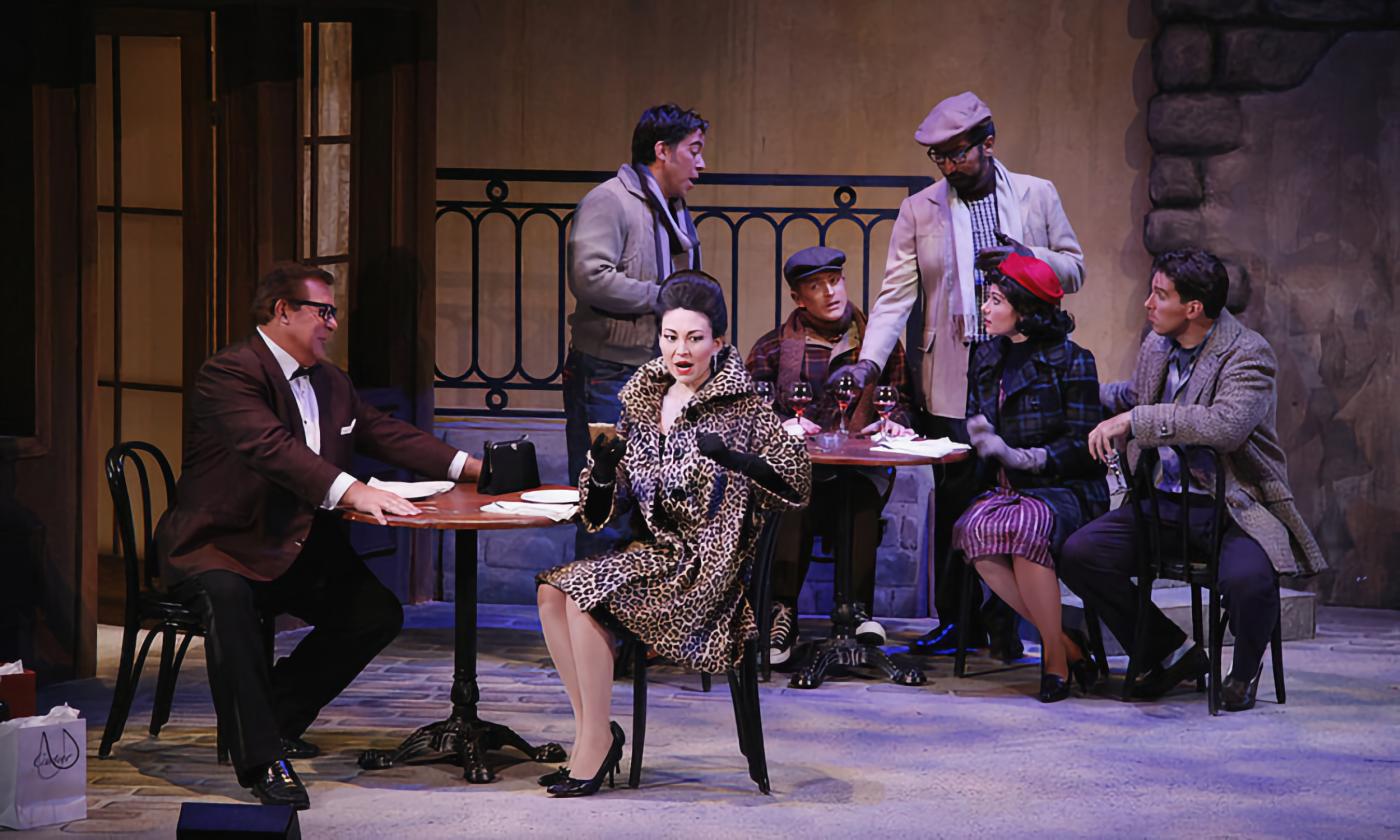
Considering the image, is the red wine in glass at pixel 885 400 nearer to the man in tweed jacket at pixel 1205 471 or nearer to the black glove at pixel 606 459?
the man in tweed jacket at pixel 1205 471

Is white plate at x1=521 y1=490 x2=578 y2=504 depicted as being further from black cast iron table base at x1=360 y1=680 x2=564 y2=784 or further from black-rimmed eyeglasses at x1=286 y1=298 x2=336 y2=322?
black-rimmed eyeglasses at x1=286 y1=298 x2=336 y2=322

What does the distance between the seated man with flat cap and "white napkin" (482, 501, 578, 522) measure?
5.21ft

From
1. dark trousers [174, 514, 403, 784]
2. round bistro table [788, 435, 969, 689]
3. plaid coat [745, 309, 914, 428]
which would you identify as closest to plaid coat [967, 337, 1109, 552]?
round bistro table [788, 435, 969, 689]

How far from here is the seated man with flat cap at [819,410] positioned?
6.10 meters

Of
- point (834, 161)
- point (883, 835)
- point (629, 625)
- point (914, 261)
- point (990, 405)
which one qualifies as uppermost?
point (834, 161)

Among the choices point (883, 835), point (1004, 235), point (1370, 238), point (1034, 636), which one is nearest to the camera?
point (883, 835)

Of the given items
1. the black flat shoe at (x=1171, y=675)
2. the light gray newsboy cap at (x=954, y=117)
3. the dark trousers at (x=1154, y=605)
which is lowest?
the black flat shoe at (x=1171, y=675)

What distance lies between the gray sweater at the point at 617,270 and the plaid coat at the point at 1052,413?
116cm

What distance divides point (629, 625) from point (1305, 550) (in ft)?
7.43

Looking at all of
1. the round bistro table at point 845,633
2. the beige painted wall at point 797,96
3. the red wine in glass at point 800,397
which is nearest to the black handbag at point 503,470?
the round bistro table at point 845,633

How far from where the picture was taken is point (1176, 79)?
718cm

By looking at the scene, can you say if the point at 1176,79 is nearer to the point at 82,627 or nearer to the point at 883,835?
the point at 883,835

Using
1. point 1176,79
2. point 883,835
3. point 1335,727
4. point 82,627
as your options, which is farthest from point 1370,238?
point 82,627

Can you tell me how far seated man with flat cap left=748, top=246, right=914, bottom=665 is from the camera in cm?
610
